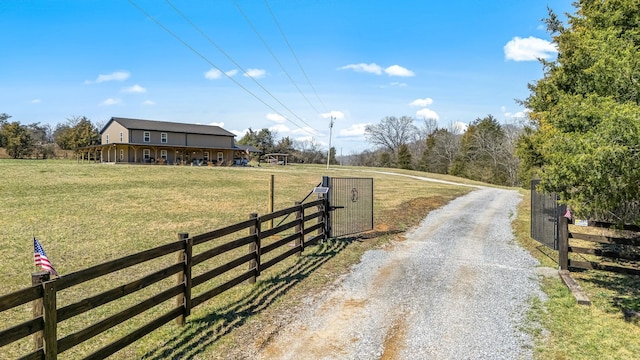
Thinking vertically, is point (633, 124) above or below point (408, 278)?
above

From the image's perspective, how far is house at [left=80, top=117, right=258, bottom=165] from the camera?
1859 inches

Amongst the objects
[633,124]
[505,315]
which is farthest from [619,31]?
[505,315]

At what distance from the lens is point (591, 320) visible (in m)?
6.05

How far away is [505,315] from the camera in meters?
6.24

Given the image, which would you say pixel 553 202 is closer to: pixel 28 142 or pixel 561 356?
pixel 561 356

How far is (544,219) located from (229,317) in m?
9.65

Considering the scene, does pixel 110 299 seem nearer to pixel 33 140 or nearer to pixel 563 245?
pixel 563 245

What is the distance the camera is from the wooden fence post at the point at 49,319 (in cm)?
378

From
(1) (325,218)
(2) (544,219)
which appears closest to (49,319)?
(1) (325,218)

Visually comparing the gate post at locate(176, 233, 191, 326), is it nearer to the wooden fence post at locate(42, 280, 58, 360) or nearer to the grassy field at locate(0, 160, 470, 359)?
the grassy field at locate(0, 160, 470, 359)

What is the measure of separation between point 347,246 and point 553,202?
599 centimetres

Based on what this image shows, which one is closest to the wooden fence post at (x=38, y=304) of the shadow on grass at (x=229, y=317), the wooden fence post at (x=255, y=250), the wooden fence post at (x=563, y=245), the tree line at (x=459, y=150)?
the shadow on grass at (x=229, y=317)

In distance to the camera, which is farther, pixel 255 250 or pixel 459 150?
pixel 459 150

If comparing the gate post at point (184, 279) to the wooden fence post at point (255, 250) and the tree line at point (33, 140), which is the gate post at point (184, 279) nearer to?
the wooden fence post at point (255, 250)
